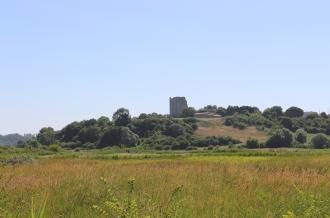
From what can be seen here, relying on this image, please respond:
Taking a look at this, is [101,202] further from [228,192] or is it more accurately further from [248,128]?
[248,128]

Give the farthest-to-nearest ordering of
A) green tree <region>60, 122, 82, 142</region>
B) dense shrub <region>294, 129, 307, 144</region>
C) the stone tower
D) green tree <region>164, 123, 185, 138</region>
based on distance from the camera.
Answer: the stone tower, green tree <region>60, 122, 82, 142</region>, green tree <region>164, 123, 185, 138</region>, dense shrub <region>294, 129, 307, 144</region>

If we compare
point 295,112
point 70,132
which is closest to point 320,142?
point 70,132

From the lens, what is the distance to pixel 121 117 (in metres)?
109

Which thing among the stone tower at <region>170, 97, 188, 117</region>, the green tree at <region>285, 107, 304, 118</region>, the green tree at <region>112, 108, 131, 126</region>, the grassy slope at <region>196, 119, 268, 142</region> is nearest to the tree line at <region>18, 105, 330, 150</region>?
the green tree at <region>112, 108, 131, 126</region>

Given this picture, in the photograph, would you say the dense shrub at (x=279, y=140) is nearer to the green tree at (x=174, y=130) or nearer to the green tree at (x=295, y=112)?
the green tree at (x=174, y=130)

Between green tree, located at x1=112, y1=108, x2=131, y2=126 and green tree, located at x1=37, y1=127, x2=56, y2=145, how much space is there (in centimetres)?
1209

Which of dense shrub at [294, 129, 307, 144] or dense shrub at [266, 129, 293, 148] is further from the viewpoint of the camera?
dense shrub at [294, 129, 307, 144]

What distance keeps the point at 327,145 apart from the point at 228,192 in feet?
258

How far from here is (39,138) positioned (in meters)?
107

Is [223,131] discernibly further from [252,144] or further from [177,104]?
[177,104]

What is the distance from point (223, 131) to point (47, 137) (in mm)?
33661

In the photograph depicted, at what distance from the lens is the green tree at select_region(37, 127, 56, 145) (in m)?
104

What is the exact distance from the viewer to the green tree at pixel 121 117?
10856 centimetres

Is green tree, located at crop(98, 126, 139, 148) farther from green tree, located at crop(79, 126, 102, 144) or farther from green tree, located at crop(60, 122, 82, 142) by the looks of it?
green tree, located at crop(60, 122, 82, 142)
